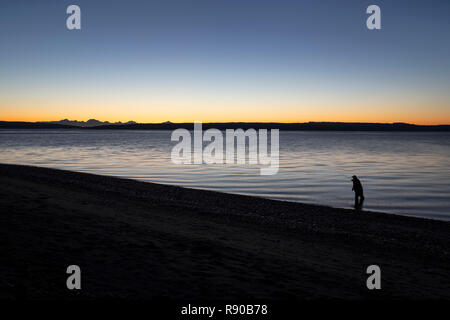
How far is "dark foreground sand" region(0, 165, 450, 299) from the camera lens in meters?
6.38

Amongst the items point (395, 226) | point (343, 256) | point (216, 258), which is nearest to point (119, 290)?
point (216, 258)

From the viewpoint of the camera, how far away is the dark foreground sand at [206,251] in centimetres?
638

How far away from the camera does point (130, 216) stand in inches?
494

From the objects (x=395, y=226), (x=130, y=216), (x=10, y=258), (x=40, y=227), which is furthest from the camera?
(x=395, y=226)

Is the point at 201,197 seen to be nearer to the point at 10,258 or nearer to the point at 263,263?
the point at 263,263

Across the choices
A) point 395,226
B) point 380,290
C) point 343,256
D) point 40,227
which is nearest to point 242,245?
point 343,256

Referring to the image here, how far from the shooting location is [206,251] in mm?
8727

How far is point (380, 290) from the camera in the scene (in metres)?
7.11

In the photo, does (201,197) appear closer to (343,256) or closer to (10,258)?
(343,256)

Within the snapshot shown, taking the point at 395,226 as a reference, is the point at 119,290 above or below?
above

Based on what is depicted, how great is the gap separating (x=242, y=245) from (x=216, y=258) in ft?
5.44
